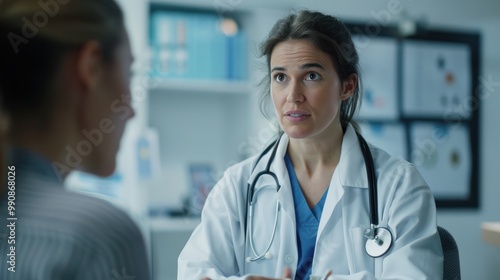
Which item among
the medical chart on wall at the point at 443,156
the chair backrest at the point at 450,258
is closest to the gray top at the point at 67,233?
the chair backrest at the point at 450,258

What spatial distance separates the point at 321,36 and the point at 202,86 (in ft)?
2.81

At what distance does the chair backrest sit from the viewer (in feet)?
3.22

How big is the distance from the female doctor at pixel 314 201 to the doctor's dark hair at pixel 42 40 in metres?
0.58

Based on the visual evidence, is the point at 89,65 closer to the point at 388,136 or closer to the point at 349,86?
the point at 349,86

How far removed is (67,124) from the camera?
0.38m

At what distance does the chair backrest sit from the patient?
730 mm

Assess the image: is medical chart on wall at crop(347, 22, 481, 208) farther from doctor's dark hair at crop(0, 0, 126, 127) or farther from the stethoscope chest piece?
doctor's dark hair at crop(0, 0, 126, 127)

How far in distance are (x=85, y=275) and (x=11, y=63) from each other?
0.17 meters

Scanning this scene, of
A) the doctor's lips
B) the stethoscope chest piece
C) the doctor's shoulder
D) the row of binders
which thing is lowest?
the stethoscope chest piece

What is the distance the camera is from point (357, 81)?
41.6 inches

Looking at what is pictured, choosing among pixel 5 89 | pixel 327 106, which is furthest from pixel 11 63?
pixel 327 106

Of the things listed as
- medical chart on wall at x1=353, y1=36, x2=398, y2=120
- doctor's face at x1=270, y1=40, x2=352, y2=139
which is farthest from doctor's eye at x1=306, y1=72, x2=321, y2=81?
medical chart on wall at x1=353, y1=36, x2=398, y2=120

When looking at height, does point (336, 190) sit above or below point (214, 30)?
below

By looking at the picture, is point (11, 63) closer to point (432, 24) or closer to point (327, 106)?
point (327, 106)
